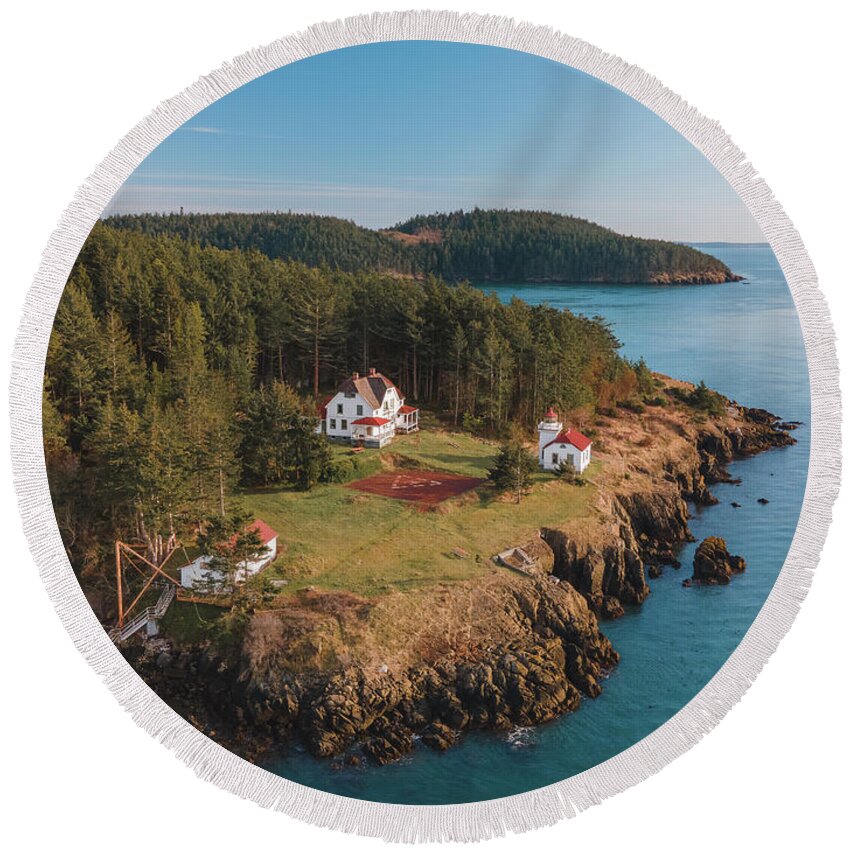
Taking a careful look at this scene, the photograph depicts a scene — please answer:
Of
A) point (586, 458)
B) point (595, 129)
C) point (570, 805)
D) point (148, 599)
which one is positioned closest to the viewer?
point (570, 805)

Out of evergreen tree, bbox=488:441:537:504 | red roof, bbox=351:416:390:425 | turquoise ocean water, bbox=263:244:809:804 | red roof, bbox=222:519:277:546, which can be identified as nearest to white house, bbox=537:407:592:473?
evergreen tree, bbox=488:441:537:504

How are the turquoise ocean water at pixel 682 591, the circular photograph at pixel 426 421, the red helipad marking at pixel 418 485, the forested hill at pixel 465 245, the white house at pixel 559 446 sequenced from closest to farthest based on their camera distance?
the turquoise ocean water at pixel 682 591 < the circular photograph at pixel 426 421 < the red helipad marking at pixel 418 485 < the forested hill at pixel 465 245 < the white house at pixel 559 446

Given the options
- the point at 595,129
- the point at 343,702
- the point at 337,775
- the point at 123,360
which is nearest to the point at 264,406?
the point at 123,360

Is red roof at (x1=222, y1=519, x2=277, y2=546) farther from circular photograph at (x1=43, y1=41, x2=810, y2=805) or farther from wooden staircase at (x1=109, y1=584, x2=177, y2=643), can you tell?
wooden staircase at (x1=109, y1=584, x2=177, y2=643)

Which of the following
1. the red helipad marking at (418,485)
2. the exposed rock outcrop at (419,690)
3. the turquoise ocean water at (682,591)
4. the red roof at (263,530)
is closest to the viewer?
the turquoise ocean water at (682,591)

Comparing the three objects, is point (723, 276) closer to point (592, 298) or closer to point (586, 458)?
point (592, 298)

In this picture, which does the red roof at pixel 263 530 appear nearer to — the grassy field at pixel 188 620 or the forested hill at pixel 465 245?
the grassy field at pixel 188 620

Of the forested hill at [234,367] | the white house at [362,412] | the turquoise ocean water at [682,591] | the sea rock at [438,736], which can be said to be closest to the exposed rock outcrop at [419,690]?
the sea rock at [438,736]
